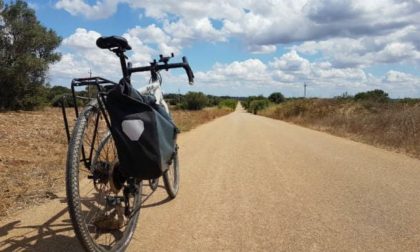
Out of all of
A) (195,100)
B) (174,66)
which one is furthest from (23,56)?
(195,100)

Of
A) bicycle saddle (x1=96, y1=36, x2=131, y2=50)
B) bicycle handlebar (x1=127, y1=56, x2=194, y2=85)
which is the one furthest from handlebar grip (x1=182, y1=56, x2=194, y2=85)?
bicycle saddle (x1=96, y1=36, x2=131, y2=50)

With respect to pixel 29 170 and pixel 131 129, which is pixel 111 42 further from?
pixel 29 170

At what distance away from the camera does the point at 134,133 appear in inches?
134

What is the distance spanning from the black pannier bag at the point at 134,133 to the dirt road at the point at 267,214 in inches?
36.4

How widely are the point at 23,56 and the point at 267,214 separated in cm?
3472

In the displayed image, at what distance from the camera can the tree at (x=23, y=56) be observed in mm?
35344

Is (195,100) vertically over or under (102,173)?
under

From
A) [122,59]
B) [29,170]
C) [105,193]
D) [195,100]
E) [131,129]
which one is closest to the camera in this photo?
[131,129]

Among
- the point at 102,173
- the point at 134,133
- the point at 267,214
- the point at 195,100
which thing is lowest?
the point at 195,100

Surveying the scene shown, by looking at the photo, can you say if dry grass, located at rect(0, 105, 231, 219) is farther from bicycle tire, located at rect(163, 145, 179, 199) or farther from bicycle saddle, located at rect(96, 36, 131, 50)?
bicycle saddle, located at rect(96, 36, 131, 50)

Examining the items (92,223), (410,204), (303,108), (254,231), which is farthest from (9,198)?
(303,108)

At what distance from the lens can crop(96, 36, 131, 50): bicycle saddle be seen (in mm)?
3728

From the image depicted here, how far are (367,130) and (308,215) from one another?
1444 centimetres

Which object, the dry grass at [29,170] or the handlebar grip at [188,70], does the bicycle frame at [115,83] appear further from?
the dry grass at [29,170]
